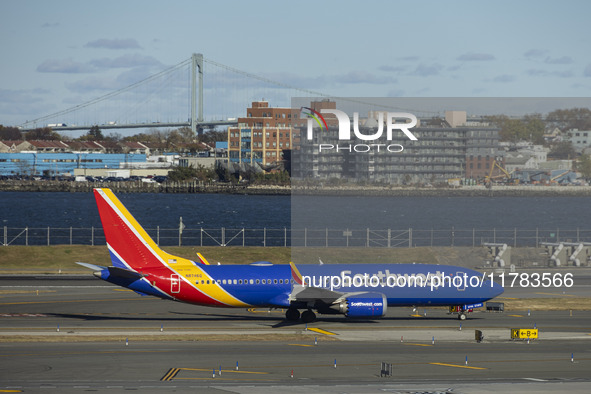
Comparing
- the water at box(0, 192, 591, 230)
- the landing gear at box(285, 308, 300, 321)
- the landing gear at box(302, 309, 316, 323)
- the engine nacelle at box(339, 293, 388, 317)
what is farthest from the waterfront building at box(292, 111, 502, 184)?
the engine nacelle at box(339, 293, 388, 317)

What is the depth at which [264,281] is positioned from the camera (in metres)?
54.1

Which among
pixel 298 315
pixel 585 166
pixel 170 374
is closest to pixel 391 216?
pixel 585 166

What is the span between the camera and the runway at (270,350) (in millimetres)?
37000

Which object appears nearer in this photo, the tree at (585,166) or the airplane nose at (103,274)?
the airplane nose at (103,274)

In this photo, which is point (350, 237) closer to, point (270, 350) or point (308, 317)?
point (308, 317)

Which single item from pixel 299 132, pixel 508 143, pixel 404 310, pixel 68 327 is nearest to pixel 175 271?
pixel 68 327

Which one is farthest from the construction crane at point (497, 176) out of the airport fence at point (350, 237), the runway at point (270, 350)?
the runway at point (270, 350)

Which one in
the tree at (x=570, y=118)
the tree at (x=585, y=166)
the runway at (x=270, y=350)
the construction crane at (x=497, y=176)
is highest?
the tree at (x=570, y=118)

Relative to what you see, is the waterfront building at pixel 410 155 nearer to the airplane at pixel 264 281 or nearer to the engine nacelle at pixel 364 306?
the airplane at pixel 264 281

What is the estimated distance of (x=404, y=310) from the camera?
6259cm

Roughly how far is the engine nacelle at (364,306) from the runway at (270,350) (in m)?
1.13

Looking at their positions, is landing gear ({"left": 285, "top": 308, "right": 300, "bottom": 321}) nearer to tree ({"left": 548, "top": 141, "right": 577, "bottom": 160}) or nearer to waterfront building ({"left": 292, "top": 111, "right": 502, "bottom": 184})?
waterfront building ({"left": 292, "top": 111, "right": 502, "bottom": 184})

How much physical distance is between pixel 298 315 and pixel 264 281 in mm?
3576

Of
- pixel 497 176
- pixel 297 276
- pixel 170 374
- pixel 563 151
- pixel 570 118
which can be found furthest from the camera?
pixel 563 151
